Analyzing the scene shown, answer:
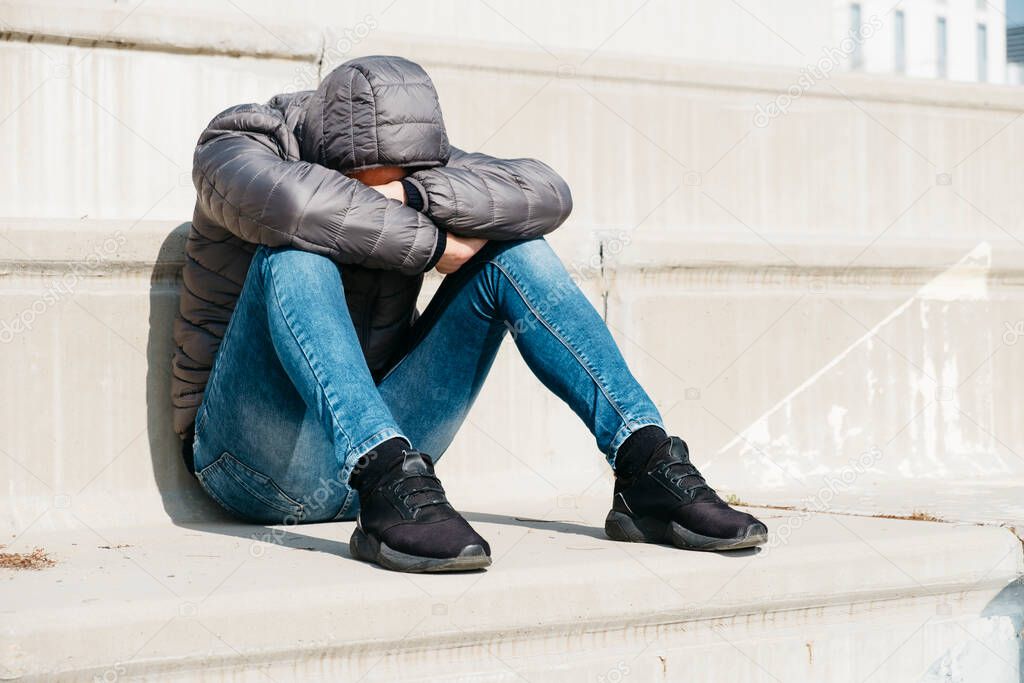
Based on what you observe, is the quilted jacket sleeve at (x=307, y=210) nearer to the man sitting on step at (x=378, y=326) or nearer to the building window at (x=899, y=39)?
the man sitting on step at (x=378, y=326)

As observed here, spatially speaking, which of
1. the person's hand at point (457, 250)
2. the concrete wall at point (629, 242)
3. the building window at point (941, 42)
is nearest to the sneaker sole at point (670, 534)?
the person's hand at point (457, 250)

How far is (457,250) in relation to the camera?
1729 mm

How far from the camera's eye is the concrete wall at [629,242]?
206 cm

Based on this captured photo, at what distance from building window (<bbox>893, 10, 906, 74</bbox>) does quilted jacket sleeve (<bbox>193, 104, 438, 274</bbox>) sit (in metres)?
31.0

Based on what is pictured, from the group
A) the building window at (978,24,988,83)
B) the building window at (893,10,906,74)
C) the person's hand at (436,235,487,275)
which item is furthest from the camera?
the building window at (978,24,988,83)

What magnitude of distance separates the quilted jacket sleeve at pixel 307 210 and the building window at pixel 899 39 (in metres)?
31.0

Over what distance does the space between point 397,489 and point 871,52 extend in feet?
95.3

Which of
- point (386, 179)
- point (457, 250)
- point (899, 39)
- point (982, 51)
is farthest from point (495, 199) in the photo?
point (982, 51)

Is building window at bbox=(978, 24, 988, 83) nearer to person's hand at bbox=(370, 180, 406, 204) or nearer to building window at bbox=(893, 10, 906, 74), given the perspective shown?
building window at bbox=(893, 10, 906, 74)

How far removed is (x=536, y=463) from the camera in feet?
7.88

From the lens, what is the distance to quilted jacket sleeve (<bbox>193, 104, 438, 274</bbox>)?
1606 mm

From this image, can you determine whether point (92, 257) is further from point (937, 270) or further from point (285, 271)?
point (937, 270)

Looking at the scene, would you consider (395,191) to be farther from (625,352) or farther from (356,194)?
(625,352)

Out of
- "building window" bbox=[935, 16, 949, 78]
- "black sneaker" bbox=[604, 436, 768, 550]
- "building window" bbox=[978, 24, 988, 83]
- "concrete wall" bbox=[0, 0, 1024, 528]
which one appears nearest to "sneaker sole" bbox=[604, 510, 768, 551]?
"black sneaker" bbox=[604, 436, 768, 550]
